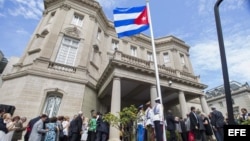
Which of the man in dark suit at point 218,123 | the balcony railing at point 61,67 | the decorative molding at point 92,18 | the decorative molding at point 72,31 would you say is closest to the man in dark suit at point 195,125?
the man in dark suit at point 218,123

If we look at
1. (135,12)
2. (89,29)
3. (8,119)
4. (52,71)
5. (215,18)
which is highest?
(89,29)

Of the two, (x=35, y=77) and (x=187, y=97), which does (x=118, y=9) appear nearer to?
(x=35, y=77)

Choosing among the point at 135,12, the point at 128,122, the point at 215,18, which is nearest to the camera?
the point at 215,18

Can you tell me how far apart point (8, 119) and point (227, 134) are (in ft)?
24.2

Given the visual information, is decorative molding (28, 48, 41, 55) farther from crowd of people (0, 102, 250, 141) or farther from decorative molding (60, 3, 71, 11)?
crowd of people (0, 102, 250, 141)

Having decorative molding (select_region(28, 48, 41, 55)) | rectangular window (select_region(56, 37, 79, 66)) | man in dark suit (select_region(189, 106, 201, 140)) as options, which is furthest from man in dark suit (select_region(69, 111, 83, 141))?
decorative molding (select_region(28, 48, 41, 55))

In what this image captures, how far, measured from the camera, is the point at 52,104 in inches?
501

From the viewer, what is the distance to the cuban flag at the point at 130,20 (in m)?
8.06

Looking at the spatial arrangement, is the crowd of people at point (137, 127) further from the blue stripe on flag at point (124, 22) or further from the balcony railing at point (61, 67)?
the balcony railing at point (61, 67)

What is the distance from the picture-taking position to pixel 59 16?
664 inches

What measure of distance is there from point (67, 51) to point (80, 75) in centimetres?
287

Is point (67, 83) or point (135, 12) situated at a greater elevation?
point (135, 12)

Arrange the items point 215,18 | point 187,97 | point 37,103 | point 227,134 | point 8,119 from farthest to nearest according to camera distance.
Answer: point 187,97
point 37,103
point 8,119
point 215,18
point 227,134

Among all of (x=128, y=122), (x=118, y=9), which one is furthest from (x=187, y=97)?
(x=118, y=9)
